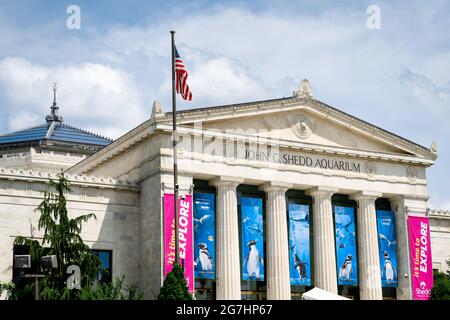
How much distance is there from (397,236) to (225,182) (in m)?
14.6

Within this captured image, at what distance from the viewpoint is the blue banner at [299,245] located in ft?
170

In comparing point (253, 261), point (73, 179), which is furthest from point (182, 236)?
point (73, 179)

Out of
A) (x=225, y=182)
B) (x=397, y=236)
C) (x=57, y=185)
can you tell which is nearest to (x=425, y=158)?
(x=397, y=236)

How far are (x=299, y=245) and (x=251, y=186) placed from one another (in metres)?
5.04

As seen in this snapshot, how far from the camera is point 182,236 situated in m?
47.0

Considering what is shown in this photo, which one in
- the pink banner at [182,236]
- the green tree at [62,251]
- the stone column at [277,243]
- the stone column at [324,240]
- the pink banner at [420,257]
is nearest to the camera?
the green tree at [62,251]

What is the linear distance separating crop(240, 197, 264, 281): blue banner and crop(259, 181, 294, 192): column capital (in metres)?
0.92

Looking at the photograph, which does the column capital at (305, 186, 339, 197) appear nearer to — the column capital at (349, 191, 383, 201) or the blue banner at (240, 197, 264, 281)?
the column capital at (349, 191, 383, 201)

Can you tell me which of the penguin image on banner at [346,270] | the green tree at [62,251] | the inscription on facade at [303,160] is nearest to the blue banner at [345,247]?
the penguin image on banner at [346,270]

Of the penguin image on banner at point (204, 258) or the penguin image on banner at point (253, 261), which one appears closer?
the penguin image on banner at point (204, 258)

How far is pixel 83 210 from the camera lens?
4850 cm

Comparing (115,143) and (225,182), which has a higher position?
(115,143)

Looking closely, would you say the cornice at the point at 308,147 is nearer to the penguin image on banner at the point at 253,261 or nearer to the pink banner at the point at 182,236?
the pink banner at the point at 182,236
